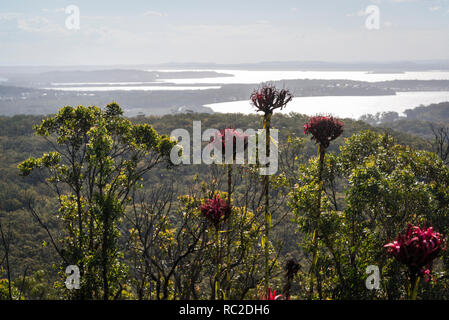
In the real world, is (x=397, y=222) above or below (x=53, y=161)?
below

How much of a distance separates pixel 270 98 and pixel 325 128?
35.9 inches

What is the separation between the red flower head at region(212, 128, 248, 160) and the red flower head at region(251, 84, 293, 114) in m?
0.56

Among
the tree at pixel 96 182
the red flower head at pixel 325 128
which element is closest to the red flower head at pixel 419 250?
the red flower head at pixel 325 128

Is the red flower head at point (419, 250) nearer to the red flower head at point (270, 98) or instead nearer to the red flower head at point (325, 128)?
the red flower head at point (325, 128)

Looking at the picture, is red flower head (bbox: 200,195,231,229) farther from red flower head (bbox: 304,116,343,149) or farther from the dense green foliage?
red flower head (bbox: 304,116,343,149)

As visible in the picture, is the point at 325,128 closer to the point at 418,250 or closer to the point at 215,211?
the point at 215,211

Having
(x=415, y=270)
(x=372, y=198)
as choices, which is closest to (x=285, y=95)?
(x=415, y=270)

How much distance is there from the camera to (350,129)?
1908 inches

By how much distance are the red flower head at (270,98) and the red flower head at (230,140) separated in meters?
0.56

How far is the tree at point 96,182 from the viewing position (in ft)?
24.3

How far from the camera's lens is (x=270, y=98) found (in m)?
4.77
